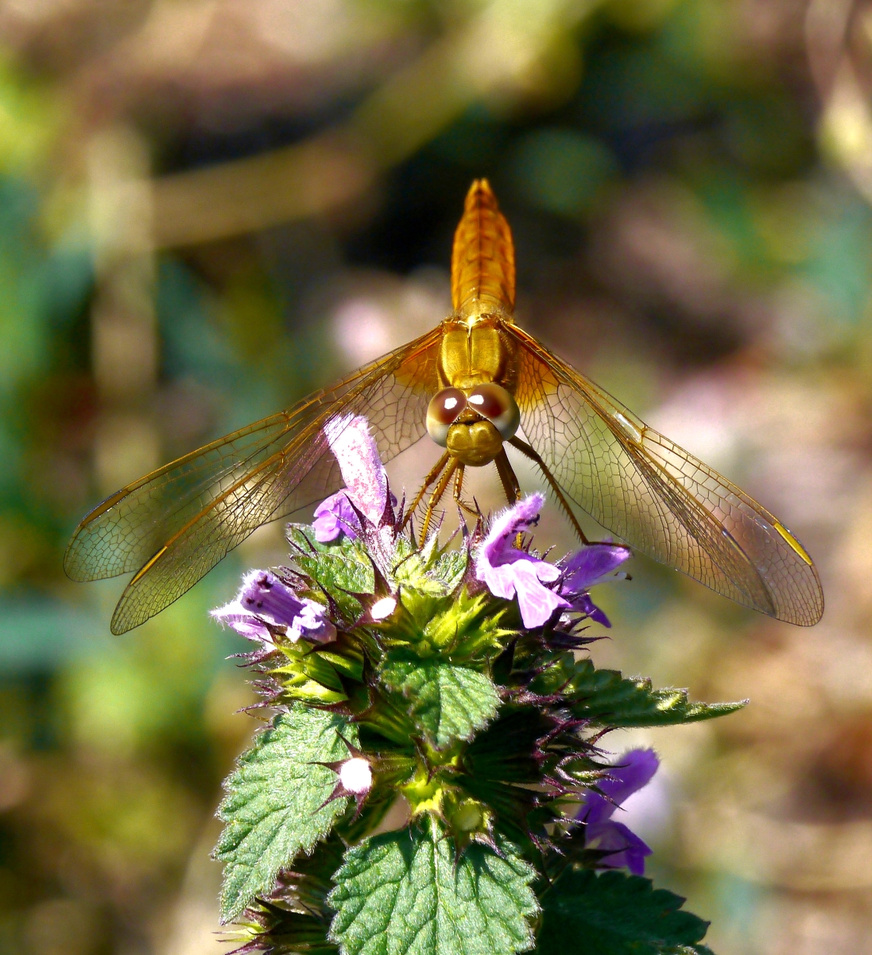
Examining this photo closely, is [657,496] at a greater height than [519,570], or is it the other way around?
[657,496]

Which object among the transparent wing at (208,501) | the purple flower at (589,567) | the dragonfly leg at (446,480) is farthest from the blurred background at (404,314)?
the purple flower at (589,567)

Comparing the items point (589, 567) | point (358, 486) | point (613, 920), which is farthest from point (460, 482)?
point (613, 920)

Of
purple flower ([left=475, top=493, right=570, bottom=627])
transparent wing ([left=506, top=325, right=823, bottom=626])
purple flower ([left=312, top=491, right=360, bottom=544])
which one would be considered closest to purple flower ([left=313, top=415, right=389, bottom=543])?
purple flower ([left=312, top=491, right=360, bottom=544])

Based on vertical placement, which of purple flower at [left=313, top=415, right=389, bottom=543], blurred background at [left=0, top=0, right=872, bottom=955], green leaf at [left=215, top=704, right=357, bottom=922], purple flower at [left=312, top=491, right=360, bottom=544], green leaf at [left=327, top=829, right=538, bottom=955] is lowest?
green leaf at [left=327, top=829, right=538, bottom=955]

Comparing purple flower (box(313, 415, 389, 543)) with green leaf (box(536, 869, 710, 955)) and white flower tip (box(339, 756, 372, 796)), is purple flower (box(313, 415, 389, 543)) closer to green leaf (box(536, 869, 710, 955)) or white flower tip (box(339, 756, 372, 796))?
white flower tip (box(339, 756, 372, 796))

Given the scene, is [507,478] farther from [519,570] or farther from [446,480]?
[519,570]

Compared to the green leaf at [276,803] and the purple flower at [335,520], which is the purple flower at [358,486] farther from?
the green leaf at [276,803]
